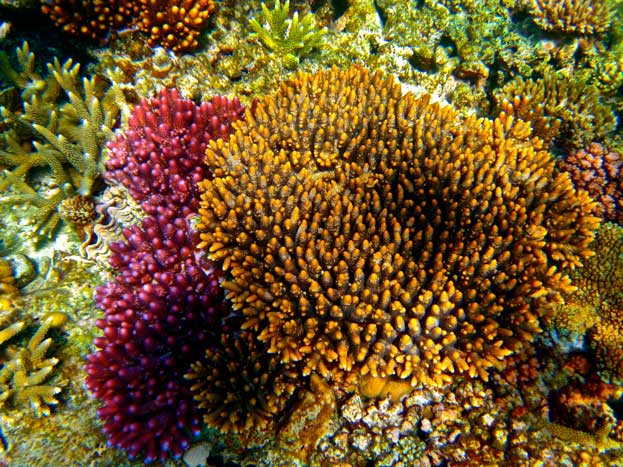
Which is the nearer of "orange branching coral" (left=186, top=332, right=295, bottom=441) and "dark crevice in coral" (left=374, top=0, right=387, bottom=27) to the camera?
"orange branching coral" (left=186, top=332, right=295, bottom=441)

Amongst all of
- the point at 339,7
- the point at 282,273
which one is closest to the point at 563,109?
the point at 339,7

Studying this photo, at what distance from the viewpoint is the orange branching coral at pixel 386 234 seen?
2.90 m

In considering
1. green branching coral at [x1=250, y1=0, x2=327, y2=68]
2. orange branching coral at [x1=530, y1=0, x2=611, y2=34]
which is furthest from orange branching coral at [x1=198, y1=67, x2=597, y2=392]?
orange branching coral at [x1=530, y1=0, x2=611, y2=34]

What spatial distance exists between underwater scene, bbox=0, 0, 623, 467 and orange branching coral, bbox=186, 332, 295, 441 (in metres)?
0.02

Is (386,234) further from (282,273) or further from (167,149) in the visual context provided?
(167,149)

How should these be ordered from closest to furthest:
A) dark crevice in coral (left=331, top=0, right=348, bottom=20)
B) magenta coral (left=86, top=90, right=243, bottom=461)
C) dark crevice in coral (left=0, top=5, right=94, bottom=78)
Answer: magenta coral (left=86, top=90, right=243, bottom=461)
dark crevice in coral (left=0, top=5, right=94, bottom=78)
dark crevice in coral (left=331, top=0, right=348, bottom=20)

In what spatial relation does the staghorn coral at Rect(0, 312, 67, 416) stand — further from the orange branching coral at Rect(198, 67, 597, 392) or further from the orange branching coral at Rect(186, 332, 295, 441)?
the orange branching coral at Rect(198, 67, 597, 392)

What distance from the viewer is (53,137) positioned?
3.97 m

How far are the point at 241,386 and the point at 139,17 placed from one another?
4368 mm

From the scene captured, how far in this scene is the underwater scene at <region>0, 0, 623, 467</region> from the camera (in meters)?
2.97

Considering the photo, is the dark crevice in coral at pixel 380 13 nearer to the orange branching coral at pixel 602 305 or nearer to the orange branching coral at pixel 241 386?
the orange branching coral at pixel 602 305

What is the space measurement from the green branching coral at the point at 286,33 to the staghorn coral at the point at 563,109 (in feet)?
9.00

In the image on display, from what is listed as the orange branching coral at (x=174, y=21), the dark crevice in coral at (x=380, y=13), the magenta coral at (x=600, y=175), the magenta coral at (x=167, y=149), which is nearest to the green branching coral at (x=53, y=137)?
the magenta coral at (x=167, y=149)

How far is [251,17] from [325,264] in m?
3.72
